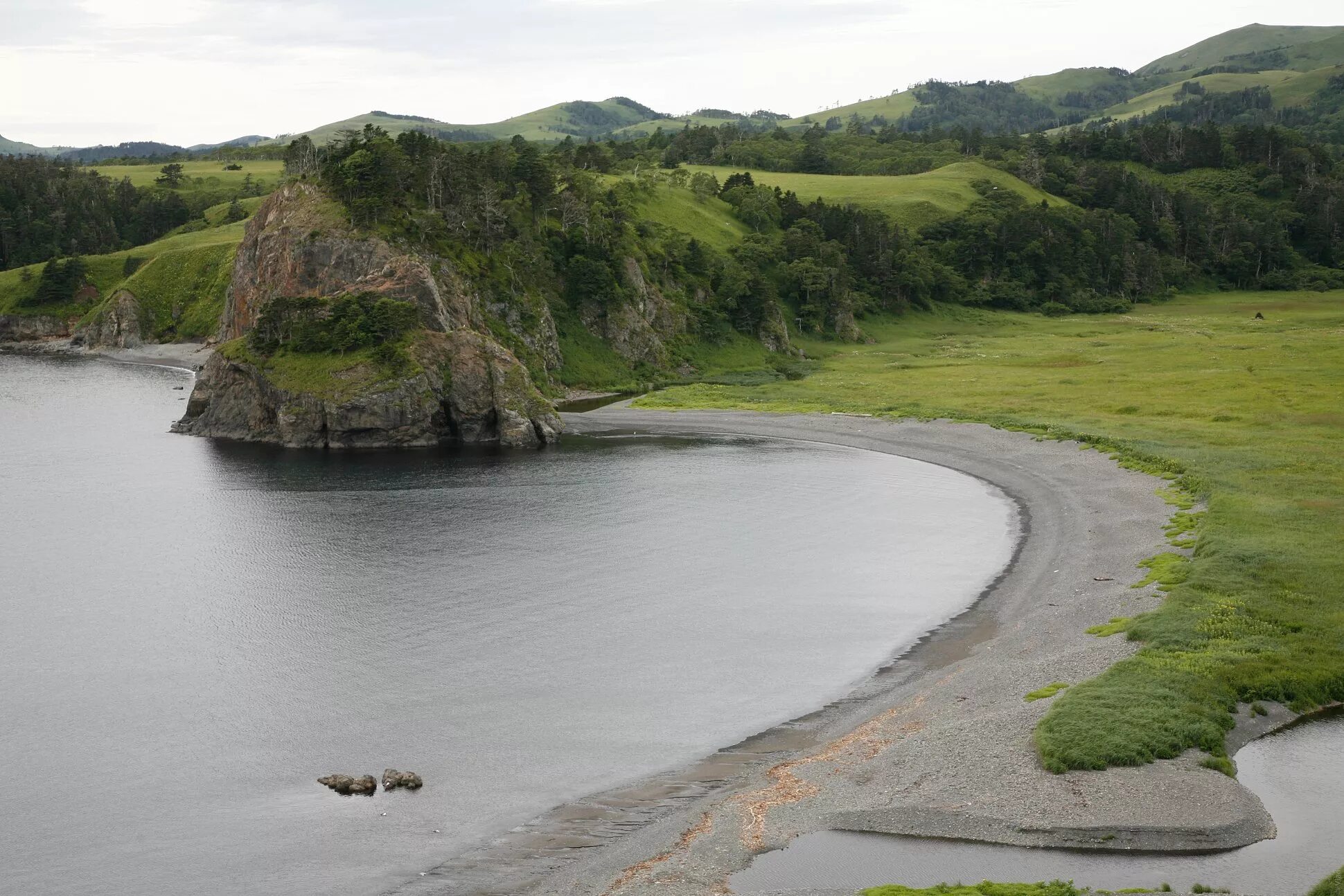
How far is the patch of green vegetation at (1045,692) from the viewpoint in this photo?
5075 centimetres

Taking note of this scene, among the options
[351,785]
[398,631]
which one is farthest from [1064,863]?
[398,631]

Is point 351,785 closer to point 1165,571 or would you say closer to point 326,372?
point 1165,571

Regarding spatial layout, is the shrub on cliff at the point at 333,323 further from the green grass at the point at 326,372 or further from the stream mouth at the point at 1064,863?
the stream mouth at the point at 1064,863

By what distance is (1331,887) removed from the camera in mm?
34312

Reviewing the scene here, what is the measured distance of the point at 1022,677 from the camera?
54000 mm

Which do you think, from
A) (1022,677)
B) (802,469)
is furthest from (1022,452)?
(1022,677)

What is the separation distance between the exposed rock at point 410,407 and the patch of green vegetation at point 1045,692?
7647cm

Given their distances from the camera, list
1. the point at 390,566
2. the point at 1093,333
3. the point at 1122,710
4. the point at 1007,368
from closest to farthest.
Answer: the point at 1122,710, the point at 390,566, the point at 1007,368, the point at 1093,333

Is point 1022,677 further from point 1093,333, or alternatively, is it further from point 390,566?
point 1093,333

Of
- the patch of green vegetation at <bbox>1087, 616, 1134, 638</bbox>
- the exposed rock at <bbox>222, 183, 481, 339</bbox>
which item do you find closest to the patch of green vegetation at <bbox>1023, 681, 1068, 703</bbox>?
the patch of green vegetation at <bbox>1087, 616, 1134, 638</bbox>

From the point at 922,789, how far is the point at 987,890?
24.6 feet

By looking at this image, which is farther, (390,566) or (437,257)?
(437,257)

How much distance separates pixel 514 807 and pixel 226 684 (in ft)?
64.6

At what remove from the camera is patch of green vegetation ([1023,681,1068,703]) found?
50.8 m
